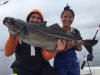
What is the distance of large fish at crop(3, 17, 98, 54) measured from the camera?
3.80m

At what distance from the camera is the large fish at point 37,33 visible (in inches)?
150

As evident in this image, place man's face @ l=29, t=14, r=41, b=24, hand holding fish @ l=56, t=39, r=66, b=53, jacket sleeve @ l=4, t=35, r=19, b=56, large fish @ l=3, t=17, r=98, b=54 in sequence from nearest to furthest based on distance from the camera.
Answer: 1. large fish @ l=3, t=17, r=98, b=54
2. jacket sleeve @ l=4, t=35, r=19, b=56
3. hand holding fish @ l=56, t=39, r=66, b=53
4. man's face @ l=29, t=14, r=41, b=24

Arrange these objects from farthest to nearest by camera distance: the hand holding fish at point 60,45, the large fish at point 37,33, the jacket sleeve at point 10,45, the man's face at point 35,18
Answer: the man's face at point 35,18, the hand holding fish at point 60,45, the jacket sleeve at point 10,45, the large fish at point 37,33

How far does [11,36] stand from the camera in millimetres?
4078

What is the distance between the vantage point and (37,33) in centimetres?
405

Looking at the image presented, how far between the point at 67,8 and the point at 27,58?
2.23 meters

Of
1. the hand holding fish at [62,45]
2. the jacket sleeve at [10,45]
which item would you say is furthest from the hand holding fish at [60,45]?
the jacket sleeve at [10,45]

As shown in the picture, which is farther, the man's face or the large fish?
the man's face

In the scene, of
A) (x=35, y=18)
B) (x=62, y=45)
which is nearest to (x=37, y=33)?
(x=35, y=18)

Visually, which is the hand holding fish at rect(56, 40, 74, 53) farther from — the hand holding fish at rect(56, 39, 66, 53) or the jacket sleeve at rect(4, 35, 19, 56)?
the jacket sleeve at rect(4, 35, 19, 56)

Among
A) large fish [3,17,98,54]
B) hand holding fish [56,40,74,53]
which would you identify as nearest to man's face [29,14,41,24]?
large fish [3,17,98,54]

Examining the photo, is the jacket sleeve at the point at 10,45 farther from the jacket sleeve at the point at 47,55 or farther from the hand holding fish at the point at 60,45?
the hand holding fish at the point at 60,45

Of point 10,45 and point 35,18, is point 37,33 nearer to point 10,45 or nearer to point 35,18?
point 35,18

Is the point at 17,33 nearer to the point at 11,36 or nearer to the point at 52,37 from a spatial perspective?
the point at 11,36
